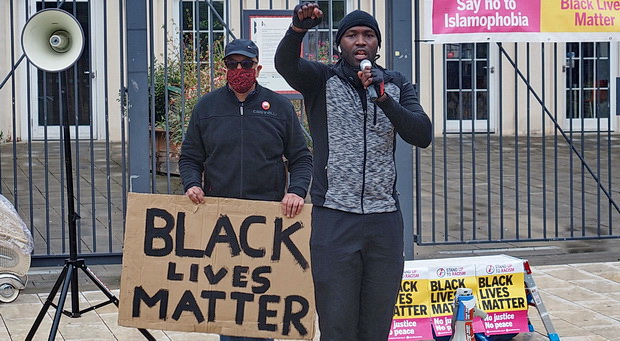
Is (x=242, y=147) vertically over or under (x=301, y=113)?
under

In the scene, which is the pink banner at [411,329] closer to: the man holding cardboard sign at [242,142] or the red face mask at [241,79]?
the man holding cardboard sign at [242,142]

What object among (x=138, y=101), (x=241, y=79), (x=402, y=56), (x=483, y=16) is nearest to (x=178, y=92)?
(x=138, y=101)

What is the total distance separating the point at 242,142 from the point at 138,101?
262cm

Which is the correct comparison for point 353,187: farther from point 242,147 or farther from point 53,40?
point 53,40

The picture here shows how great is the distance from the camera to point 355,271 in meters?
4.28

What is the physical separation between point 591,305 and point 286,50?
4.00 metres

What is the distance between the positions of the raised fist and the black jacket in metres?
1.16

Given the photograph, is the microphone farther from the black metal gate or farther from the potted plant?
the potted plant

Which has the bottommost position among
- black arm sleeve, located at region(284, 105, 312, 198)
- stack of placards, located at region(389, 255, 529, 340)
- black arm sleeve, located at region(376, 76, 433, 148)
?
stack of placards, located at region(389, 255, 529, 340)

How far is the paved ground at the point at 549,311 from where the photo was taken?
653cm

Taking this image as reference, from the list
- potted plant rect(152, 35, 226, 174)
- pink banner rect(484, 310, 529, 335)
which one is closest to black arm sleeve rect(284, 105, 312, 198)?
pink banner rect(484, 310, 529, 335)

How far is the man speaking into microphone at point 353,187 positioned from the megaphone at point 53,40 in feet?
6.35

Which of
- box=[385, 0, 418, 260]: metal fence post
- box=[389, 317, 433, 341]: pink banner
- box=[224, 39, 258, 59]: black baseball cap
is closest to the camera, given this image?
box=[224, 39, 258, 59]: black baseball cap

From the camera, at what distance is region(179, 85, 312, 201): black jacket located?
525 cm
